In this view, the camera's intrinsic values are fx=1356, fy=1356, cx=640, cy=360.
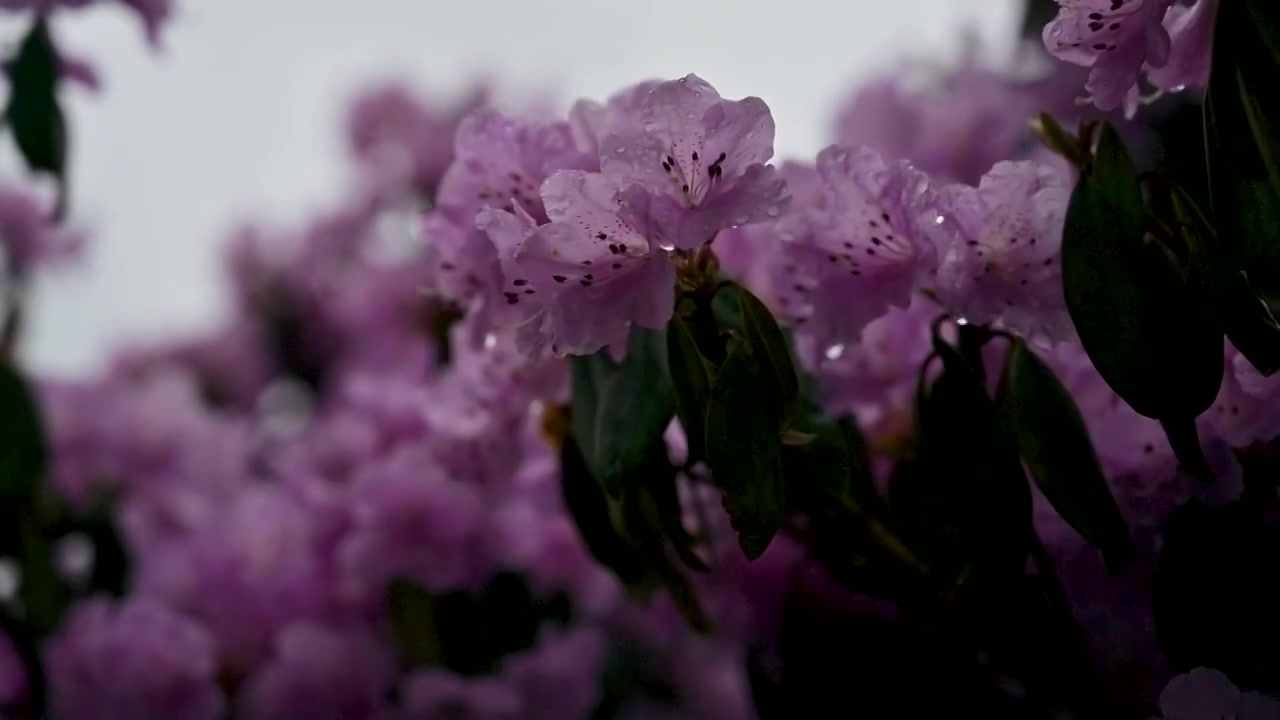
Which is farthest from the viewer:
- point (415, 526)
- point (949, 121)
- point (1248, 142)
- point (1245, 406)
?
point (949, 121)

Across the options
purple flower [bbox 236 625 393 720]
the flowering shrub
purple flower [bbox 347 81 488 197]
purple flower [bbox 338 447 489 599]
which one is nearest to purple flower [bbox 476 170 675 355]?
the flowering shrub

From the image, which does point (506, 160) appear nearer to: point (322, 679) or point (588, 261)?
point (588, 261)

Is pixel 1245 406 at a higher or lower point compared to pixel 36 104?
lower

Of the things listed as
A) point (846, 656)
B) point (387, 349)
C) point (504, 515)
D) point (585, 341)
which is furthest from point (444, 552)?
point (387, 349)

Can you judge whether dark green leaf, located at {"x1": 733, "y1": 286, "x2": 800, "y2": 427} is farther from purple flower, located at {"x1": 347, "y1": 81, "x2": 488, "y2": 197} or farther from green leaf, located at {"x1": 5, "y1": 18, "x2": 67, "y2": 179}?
purple flower, located at {"x1": 347, "y1": 81, "x2": 488, "y2": 197}

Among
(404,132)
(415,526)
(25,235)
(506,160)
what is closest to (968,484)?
(506,160)

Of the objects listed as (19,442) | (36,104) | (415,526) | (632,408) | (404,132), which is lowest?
(404,132)
